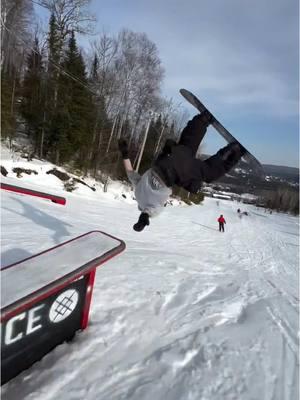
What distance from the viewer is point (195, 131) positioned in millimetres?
4145

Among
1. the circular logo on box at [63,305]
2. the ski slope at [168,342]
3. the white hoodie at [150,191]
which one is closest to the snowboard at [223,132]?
the white hoodie at [150,191]

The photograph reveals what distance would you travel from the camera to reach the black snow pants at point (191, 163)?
3.86m

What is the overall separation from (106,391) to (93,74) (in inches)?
1049

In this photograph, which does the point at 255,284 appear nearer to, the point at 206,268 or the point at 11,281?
the point at 206,268

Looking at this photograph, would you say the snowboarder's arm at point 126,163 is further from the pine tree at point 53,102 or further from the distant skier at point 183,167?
the pine tree at point 53,102

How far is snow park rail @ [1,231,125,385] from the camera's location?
2295 mm

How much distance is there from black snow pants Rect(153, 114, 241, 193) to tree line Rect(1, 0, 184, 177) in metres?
17.8

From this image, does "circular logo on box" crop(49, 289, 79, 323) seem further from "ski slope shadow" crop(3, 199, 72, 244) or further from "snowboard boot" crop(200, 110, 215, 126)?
"ski slope shadow" crop(3, 199, 72, 244)

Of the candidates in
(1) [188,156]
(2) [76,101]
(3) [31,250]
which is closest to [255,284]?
(1) [188,156]

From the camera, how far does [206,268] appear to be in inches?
270

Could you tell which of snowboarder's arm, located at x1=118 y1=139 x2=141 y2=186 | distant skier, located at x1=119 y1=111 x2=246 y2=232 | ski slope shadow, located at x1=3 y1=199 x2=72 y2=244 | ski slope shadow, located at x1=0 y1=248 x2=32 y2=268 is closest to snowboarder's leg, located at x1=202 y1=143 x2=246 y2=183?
distant skier, located at x1=119 y1=111 x2=246 y2=232

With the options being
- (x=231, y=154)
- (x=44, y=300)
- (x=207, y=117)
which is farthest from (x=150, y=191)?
(x=44, y=300)

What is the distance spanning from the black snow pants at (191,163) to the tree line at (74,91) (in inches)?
701

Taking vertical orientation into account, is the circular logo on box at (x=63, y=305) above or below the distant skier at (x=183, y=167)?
below
